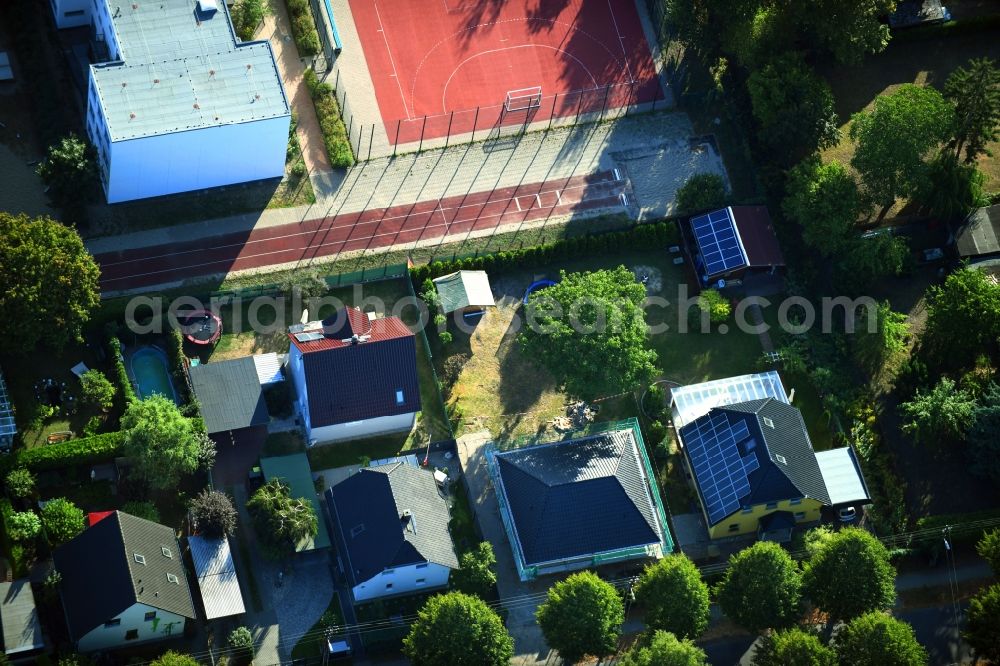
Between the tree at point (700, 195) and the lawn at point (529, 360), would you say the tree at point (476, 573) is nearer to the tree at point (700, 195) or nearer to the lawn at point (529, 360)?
the lawn at point (529, 360)

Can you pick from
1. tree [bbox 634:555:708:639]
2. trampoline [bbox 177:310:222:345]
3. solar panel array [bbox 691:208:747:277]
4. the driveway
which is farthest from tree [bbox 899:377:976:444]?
trampoline [bbox 177:310:222:345]

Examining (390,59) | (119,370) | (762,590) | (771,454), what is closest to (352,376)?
(119,370)

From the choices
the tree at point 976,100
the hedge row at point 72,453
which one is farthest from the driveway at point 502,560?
the tree at point 976,100

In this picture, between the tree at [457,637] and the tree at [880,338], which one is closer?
the tree at [457,637]

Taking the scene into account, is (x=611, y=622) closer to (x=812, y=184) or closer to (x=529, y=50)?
(x=812, y=184)

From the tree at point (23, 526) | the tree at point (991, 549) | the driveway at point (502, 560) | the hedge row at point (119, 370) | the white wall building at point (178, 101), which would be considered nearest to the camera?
the tree at point (23, 526)

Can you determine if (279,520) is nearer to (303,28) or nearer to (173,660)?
(173,660)

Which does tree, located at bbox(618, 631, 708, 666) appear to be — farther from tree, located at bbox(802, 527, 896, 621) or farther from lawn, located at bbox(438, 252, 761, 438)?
lawn, located at bbox(438, 252, 761, 438)

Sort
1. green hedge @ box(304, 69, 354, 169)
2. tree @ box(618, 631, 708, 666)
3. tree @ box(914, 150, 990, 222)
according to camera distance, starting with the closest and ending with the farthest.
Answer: tree @ box(618, 631, 708, 666) < green hedge @ box(304, 69, 354, 169) < tree @ box(914, 150, 990, 222)
